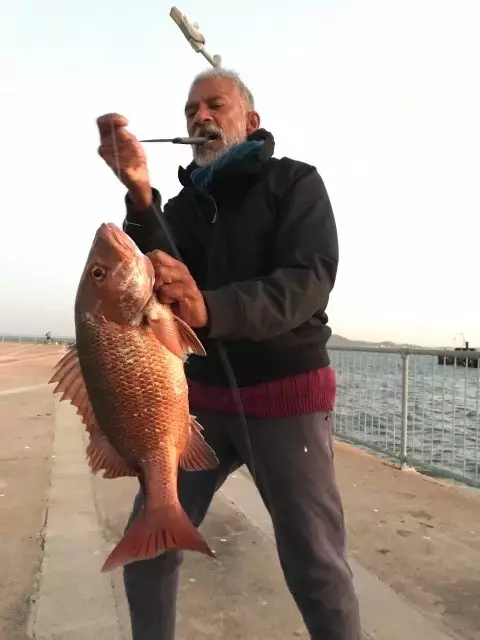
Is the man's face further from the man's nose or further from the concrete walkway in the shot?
the concrete walkway

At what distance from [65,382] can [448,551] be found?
3.01 m

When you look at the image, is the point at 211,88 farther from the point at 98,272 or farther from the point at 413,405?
the point at 413,405

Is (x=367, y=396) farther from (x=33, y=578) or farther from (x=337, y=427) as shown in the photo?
(x=33, y=578)

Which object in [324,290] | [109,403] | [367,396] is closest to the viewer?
[109,403]

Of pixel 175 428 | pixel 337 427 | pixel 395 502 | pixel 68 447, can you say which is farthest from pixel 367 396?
pixel 175 428

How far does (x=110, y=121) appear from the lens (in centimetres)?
197

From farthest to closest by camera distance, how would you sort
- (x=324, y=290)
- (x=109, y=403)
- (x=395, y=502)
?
(x=395, y=502), (x=324, y=290), (x=109, y=403)

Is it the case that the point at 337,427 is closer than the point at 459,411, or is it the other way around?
the point at 459,411

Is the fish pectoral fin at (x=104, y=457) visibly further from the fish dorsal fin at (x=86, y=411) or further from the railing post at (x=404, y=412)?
the railing post at (x=404, y=412)

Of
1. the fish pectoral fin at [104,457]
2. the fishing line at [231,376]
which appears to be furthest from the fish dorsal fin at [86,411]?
the fishing line at [231,376]

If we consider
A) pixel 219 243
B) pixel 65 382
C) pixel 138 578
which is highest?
pixel 219 243

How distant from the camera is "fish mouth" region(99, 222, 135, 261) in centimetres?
177

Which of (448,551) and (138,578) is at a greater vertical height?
(138,578)

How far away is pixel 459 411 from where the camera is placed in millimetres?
7152
